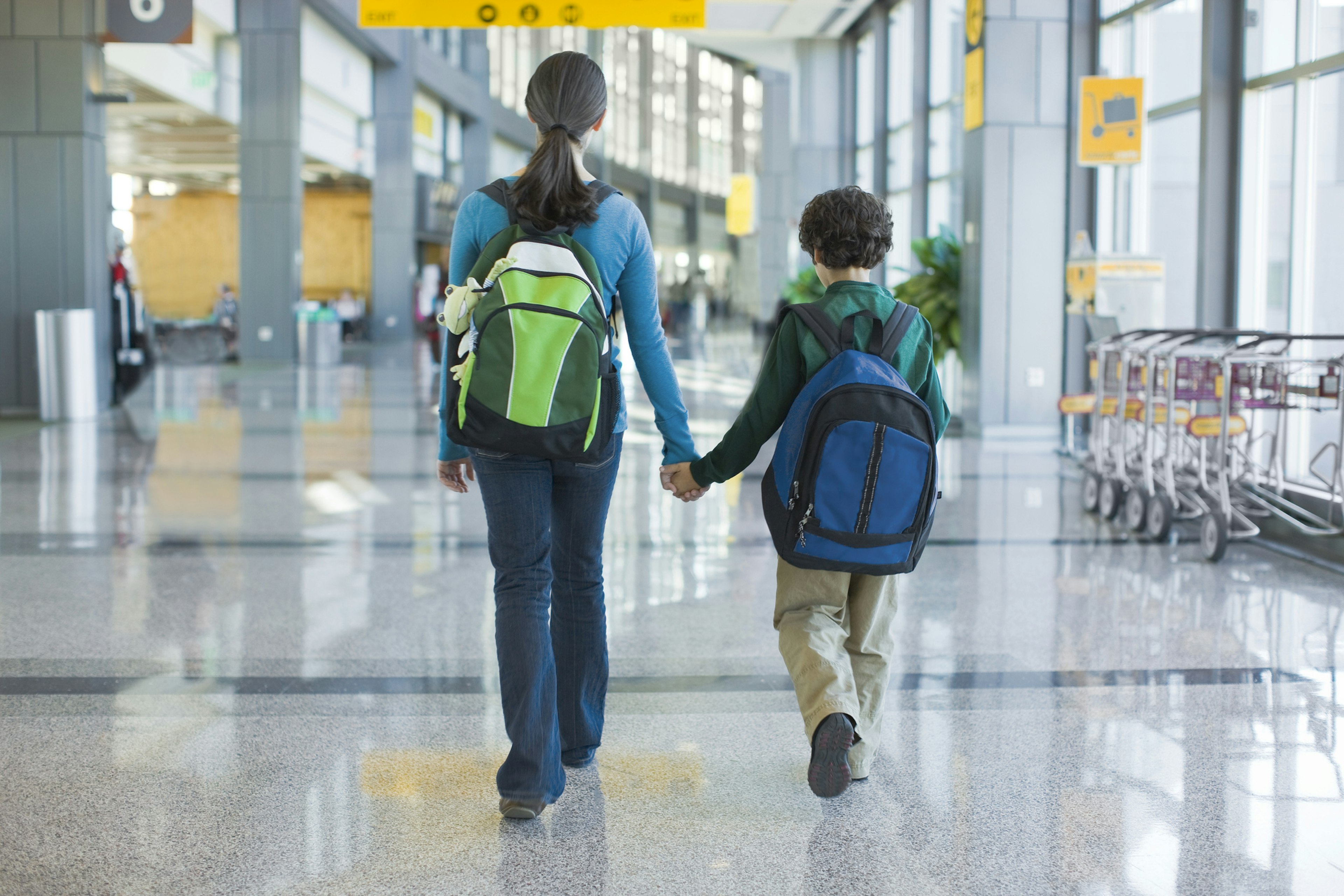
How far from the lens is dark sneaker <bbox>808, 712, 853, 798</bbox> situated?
9.00 ft

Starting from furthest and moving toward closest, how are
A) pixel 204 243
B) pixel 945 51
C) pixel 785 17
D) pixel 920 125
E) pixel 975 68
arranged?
pixel 204 243 → pixel 785 17 → pixel 920 125 → pixel 945 51 → pixel 975 68

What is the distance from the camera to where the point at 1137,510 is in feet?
21.7

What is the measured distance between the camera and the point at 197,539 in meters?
6.30

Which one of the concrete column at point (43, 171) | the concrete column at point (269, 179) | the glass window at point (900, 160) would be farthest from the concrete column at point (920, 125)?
the concrete column at point (269, 179)

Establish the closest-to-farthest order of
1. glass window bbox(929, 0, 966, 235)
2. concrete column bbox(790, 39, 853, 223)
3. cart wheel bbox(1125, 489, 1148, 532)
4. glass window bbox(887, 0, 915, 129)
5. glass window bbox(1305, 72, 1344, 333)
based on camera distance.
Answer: cart wheel bbox(1125, 489, 1148, 532) → glass window bbox(1305, 72, 1344, 333) → glass window bbox(929, 0, 966, 235) → glass window bbox(887, 0, 915, 129) → concrete column bbox(790, 39, 853, 223)

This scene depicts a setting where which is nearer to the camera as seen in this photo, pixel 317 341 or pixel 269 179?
pixel 269 179

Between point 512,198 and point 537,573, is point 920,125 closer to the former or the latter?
point 512,198

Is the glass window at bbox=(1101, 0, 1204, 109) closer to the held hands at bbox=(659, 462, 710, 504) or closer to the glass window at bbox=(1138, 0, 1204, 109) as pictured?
the glass window at bbox=(1138, 0, 1204, 109)

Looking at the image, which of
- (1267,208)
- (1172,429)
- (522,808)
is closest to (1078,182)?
(1267,208)

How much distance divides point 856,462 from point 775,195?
88.0ft

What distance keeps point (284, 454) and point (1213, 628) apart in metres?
7.08

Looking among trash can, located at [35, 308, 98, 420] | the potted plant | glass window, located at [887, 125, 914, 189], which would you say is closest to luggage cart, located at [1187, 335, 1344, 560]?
the potted plant

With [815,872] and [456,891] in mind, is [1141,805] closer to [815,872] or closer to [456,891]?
[815,872]

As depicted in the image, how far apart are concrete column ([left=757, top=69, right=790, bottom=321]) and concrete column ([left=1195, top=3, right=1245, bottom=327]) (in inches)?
614
